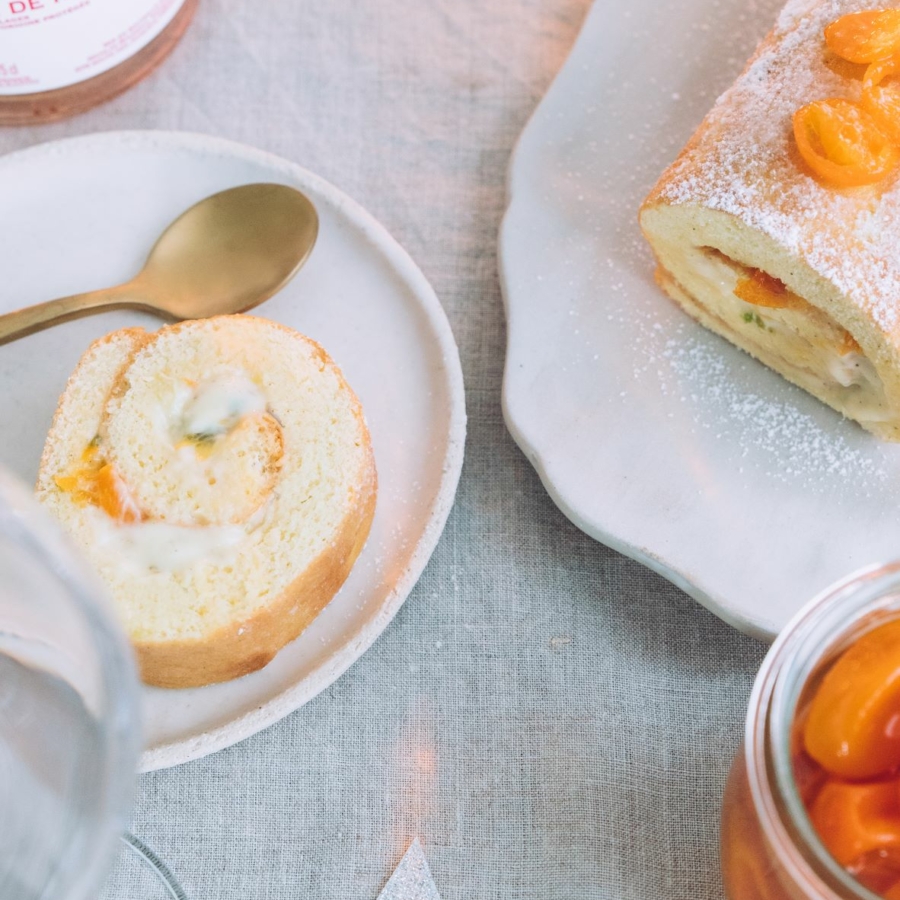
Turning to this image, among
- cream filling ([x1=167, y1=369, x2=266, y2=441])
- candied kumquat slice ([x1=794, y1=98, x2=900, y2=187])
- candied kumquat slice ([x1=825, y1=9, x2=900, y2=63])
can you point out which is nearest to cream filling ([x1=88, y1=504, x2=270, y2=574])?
cream filling ([x1=167, y1=369, x2=266, y2=441])

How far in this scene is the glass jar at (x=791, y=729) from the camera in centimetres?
89

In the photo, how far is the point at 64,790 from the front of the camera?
97 cm

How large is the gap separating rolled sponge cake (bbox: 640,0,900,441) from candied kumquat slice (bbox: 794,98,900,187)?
2cm

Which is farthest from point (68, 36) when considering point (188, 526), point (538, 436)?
point (538, 436)

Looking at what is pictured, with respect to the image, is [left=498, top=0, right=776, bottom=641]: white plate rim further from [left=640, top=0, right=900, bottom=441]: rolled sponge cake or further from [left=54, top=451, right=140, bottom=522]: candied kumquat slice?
[left=54, top=451, right=140, bottom=522]: candied kumquat slice

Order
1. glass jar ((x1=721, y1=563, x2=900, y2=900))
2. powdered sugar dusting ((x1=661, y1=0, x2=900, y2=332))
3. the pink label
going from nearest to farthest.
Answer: glass jar ((x1=721, y1=563, x2=900, y2=900)), powdered sugar dusting ((x1=661, y1=0, x2=900, y2=332)), the pink label

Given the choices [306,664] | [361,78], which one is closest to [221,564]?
[306,664]

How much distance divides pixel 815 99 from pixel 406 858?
101 cm

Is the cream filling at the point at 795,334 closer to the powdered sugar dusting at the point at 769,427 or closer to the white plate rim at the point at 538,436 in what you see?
the powdered sugar dusting at the point at 769,427

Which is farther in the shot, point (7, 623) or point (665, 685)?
point (665, 685)

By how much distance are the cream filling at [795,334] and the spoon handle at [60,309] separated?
70cm

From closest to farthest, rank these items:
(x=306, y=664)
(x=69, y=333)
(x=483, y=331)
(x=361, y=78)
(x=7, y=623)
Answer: (x=7, y=623) → (x=306, y=664) → (x=69, y=333) → (x=483, y=331) → (x=361, y=78)

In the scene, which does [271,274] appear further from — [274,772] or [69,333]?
[274,772]

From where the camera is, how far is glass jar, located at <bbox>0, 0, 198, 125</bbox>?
1.38 meters
